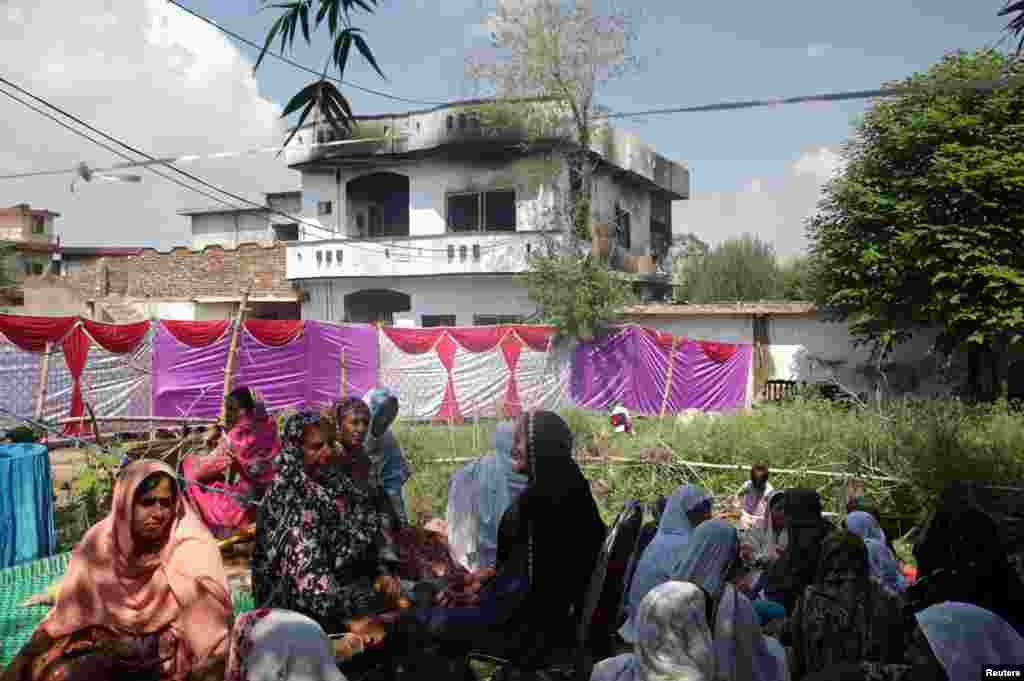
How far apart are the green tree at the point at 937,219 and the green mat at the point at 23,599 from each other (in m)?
12.7

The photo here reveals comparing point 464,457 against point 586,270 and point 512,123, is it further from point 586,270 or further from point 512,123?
point 512,123

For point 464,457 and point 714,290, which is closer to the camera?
point 464,457

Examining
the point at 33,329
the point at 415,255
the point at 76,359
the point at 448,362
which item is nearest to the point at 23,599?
the point at 33,329

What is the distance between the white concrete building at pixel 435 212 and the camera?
19453 mm

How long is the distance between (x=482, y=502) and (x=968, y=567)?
329cm

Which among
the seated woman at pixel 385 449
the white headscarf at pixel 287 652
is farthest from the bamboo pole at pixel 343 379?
the white headscarf at pixel 287 652

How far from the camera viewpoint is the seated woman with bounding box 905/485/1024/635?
10.1ft

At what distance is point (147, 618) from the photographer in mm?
2910

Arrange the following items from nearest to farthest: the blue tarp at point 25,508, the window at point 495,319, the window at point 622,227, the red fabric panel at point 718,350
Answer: the blue tarp at point 25,508 < the red fabric panel at point 718,350 < the window at point 495,319 < the window at point 622,227

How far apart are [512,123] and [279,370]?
8.26 m

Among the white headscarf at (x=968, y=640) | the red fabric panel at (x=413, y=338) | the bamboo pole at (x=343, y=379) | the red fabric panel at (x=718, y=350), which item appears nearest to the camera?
the white headscarf at (x=968, y=640)

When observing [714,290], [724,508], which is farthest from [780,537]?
[714,290]

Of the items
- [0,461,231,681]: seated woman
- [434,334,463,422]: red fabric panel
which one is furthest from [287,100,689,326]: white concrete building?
[0,461,231,681]: seated woman

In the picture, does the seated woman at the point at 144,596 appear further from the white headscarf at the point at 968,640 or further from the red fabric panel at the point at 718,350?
the red fabric panel at the point at 718,350
